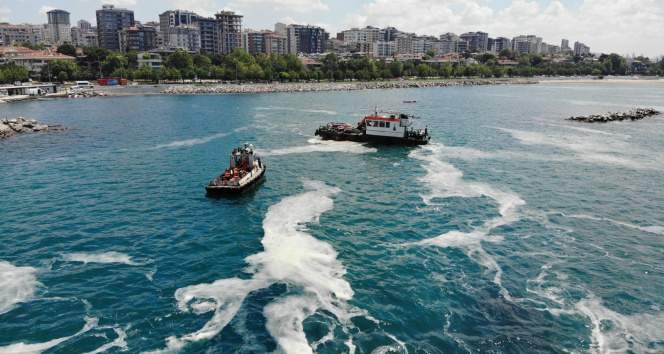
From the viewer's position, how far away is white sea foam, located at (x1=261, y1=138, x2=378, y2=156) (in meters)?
78.8

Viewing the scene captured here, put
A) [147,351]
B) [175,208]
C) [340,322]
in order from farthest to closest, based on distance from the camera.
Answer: [175,208] < [340,322] < [147,351]

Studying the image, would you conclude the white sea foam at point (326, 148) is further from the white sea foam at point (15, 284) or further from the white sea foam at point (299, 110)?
the white sea foam at point (299, 110)

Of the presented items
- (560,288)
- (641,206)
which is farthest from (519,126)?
(560,288)

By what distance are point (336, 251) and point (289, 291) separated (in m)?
7.56

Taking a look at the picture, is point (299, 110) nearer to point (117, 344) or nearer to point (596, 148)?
point (596, 148)

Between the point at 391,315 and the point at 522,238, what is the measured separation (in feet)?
60.4

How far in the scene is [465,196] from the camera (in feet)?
182

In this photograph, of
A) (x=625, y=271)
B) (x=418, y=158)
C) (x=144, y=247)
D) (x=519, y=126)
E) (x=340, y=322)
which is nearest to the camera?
(x=340, y=322)

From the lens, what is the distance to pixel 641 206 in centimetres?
5244

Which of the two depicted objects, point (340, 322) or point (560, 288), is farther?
point (560, 288)

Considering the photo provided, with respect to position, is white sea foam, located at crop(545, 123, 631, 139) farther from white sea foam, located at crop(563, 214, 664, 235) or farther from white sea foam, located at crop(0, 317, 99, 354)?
white sea foam, located at crop(0, 317, 99, 354)

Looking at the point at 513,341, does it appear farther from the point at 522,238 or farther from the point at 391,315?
the point at 522,238

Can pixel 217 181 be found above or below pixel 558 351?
above

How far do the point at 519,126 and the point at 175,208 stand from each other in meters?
87.5
